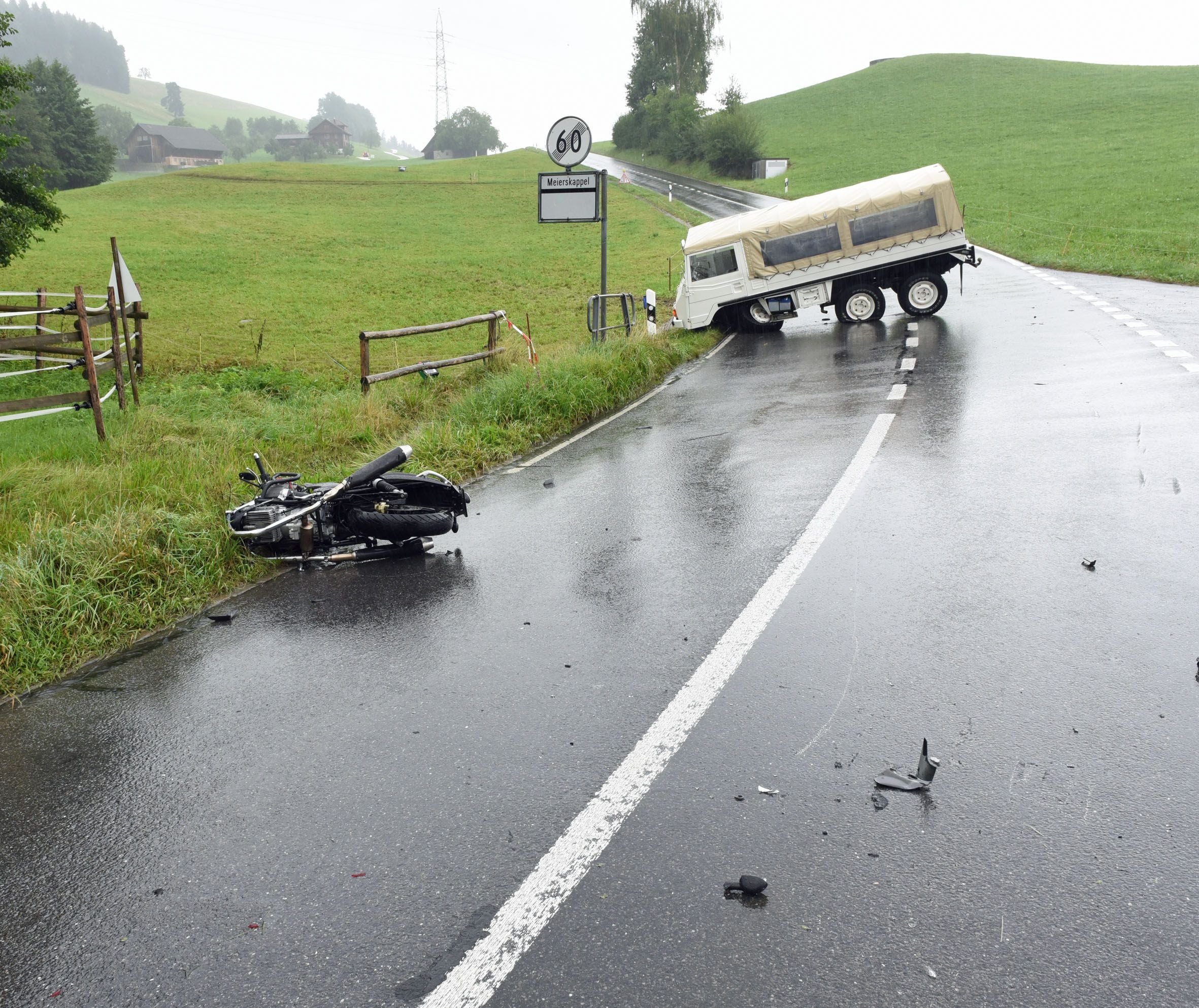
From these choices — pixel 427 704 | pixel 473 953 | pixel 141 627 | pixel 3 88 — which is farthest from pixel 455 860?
pixel 3 88

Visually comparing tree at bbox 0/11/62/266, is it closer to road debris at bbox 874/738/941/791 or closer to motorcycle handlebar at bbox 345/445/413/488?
motorcycle handlebar at bbox 345/445/413/488

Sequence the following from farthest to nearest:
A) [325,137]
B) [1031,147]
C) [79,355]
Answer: [325,137] < [1031,147] < [79,355]

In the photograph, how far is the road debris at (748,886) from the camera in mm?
3244

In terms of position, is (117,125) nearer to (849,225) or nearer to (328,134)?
(328,134)

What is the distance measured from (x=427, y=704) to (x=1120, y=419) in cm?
834

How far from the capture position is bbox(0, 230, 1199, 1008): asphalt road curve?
2.99 m

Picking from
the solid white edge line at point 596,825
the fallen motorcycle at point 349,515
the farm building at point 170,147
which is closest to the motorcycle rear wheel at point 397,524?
the fallen motorcycle at point 349,515

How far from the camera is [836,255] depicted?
64.1 ft

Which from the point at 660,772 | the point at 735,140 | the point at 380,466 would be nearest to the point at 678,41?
the point at 735,140

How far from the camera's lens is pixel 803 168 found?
65688 millimetres

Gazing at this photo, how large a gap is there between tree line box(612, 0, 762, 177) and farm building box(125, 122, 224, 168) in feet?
286

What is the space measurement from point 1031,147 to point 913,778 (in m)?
67.0

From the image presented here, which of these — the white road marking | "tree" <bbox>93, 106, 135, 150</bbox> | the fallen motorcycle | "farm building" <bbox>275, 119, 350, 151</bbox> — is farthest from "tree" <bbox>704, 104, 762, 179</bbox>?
"farm building" <bbox>275, 119, 350, 151</bbox>

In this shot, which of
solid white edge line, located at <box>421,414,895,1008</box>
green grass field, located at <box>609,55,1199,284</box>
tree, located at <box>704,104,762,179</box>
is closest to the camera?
solid white edge line, located at <box>421,414,895,1008</box>
